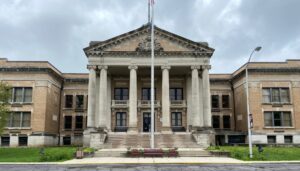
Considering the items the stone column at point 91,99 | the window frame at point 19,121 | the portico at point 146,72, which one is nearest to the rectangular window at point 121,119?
the portico at point 146,72

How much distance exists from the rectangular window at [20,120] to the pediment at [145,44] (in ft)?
42.7


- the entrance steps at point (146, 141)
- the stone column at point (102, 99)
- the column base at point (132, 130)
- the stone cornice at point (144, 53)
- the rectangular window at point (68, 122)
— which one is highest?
the stone cornice at point (144, 53)

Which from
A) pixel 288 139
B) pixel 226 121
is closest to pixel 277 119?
pixel 288 139

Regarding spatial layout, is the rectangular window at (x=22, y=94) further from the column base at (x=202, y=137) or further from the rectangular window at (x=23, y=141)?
the column base at (x=202, y=137)

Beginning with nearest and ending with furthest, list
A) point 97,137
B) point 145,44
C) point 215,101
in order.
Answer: point 97,137
point 145,44
point 215,101

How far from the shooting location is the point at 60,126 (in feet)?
163

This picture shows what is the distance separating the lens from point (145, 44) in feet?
133

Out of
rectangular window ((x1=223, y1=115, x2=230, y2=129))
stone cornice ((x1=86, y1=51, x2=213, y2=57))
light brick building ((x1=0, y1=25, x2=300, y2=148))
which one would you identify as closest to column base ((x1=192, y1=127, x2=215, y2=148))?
light brick building ((x1=0, y1=25, x2=300, y2=148))

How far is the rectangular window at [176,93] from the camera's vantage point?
4497 cm

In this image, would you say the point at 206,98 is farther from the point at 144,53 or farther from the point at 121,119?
the point at 121,119

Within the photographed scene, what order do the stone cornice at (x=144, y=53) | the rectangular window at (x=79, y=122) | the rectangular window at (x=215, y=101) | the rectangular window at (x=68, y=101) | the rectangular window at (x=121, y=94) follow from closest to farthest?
the stone cornice at (x=144, y=53) → the rectangular window at (x=121, y=94) → the rectangular window at (x=79, y=122) → the rectangular window at (x=68, y=101) → the rectangular window at (x=215, y=101)

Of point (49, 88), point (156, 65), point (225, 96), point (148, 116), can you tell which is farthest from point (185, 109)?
point (49, 88)

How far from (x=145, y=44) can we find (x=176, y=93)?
9257 millimetres

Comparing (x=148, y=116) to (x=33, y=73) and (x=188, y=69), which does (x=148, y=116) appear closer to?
(x=188, y=69)
